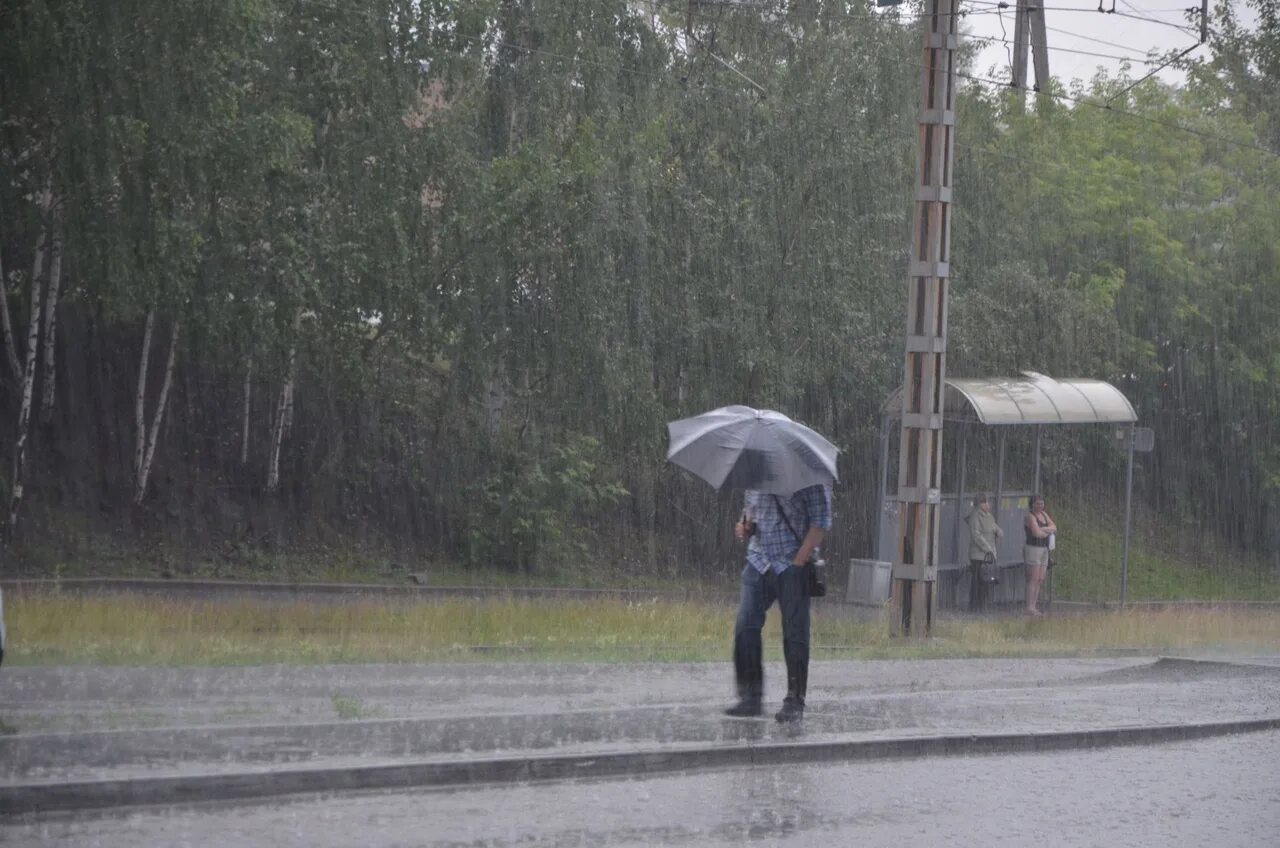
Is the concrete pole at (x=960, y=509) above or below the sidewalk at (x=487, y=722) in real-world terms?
above

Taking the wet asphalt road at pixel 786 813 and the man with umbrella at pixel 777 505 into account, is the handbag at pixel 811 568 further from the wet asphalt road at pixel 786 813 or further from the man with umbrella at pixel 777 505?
the wet asphalt road at pixel 786 813

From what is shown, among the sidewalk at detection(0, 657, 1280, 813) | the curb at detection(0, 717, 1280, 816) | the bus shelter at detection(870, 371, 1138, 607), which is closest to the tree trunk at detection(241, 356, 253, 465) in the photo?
the bus shelter at detection(870, 371, 1138, 607)

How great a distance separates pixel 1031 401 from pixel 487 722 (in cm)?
1785

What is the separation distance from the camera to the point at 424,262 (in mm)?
29094

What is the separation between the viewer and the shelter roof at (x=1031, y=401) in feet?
84.0

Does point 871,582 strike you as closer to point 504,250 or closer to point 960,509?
point 960,509

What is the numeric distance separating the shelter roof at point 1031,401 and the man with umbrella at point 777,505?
1475 cm

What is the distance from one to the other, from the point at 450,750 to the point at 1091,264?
3626 cm

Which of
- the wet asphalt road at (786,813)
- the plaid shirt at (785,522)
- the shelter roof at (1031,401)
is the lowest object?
the wet asphalt road at (786,813)

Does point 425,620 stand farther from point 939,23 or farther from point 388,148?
point 388,148

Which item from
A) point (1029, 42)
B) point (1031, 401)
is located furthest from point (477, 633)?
point (1029, 42)

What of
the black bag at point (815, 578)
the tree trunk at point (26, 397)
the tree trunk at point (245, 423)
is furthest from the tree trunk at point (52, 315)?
the black bag at point (815, 578)

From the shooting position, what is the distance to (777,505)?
10844 mm

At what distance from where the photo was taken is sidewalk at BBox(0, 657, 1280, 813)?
317 inches
